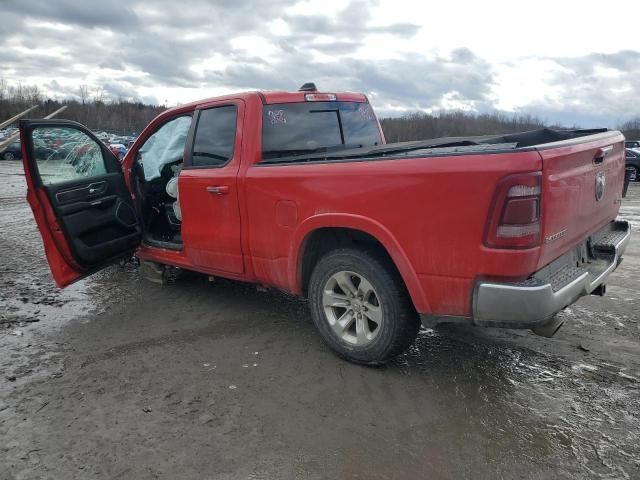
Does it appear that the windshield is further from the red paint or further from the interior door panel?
the interior door panel

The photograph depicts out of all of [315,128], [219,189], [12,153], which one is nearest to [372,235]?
Result: [219,189]

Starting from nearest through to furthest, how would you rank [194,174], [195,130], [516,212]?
[516,212]
[194,174]
[195,130]

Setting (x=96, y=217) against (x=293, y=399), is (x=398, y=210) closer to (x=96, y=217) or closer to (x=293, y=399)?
(x=293, y=399)

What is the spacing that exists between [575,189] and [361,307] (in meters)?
1.50

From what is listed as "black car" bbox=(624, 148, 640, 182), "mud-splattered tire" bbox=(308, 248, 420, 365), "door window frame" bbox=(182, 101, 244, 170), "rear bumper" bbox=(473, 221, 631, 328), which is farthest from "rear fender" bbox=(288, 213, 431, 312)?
"black car" bbox=(624, 148, 640, 182)

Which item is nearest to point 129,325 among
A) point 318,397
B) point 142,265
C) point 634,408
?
point 142,265

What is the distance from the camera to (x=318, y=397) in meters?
3.35

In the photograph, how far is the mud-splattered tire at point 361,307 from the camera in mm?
3389

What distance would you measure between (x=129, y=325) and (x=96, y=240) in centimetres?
86

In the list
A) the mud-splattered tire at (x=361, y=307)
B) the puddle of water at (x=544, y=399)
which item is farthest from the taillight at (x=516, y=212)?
the puddle of water at (x=544, y=399)

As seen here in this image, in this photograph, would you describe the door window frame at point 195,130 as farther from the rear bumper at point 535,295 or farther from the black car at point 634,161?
the black car at point 634,161

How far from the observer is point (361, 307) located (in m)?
3.61

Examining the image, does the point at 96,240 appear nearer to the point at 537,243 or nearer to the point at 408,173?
the point at 408,173

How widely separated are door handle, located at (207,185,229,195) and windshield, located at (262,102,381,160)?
397 mm
